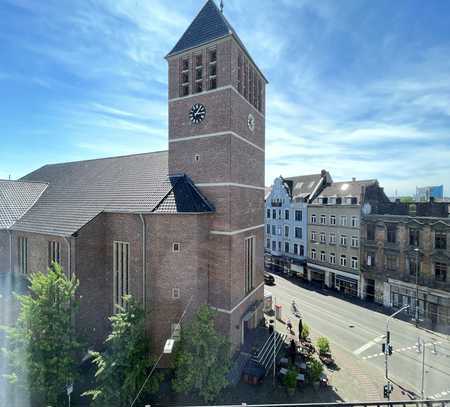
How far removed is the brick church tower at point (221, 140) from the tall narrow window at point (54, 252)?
35.7 ft

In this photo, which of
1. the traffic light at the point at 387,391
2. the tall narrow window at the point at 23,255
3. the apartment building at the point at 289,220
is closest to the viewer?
the traffic light at the point at 387,391

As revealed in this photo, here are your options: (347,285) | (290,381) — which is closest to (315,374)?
(290,381)

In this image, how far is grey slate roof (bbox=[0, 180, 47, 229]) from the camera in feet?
82.7

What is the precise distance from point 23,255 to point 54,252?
206 inches

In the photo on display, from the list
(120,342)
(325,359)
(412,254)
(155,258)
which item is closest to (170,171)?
(155,258)

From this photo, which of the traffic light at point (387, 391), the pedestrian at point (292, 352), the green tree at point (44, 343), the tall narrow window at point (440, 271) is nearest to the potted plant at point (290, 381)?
the pedestrian at point (292, 352)

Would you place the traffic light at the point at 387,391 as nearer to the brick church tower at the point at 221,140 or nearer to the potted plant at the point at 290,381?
the potted plant at the point at 290,381

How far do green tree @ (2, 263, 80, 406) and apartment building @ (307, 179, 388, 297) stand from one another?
33.8 metres

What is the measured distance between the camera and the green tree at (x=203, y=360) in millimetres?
15406

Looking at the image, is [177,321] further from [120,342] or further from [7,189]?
[7,189]

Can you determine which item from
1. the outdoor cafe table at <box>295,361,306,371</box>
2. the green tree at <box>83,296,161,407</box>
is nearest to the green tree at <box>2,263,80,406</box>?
the green tree at <box>83,296,161,407</box>

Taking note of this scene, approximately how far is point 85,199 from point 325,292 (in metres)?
33.3

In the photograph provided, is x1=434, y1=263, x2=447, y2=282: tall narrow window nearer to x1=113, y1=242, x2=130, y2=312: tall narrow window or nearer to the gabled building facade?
x1=113, y1=242, x2=130, y2=312: tall narrow window

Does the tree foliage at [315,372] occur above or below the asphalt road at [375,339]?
above
